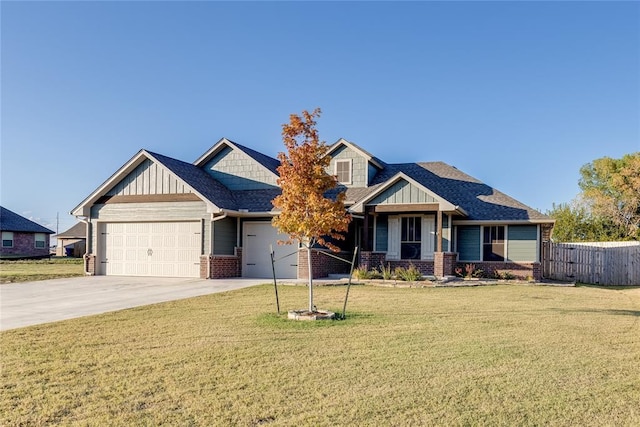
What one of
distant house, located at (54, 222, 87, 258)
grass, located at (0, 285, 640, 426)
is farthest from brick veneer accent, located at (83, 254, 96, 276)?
distant house, located at (54, 222, 87, 258)

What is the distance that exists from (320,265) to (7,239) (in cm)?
3565

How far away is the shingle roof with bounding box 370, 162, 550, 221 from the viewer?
2112 cm

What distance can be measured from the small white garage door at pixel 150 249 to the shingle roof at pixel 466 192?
335 inches

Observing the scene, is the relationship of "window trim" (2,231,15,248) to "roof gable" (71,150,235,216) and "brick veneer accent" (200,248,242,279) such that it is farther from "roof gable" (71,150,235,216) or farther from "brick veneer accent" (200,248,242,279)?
"brick veneer accent" (200,248,242,279)

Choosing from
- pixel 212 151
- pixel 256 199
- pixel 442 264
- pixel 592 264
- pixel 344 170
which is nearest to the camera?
pixel 442 264

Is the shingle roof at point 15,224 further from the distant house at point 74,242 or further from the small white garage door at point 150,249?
the small white garage door at point 150,249

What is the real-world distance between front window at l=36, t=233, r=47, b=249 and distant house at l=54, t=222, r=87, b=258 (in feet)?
7.59

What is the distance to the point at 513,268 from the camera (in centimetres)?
2080

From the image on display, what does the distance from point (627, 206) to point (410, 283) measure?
27186mm

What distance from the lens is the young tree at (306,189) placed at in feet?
34.9

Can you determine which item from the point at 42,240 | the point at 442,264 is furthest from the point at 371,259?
the point at 42,240

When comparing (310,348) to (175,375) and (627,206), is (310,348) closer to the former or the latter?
(175,375)

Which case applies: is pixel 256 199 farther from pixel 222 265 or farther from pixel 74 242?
pixel 74 242

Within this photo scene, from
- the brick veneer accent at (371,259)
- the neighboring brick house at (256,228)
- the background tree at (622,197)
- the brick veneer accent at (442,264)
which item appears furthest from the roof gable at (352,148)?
the background tree at (622,197)
